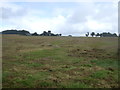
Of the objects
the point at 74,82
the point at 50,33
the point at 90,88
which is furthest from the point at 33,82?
the point at 50,33

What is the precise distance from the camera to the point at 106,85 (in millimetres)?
10547

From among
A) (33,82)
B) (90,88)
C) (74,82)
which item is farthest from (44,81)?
(90,88)

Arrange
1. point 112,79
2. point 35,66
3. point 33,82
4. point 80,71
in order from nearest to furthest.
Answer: point 33,82
point 112,79
point 80,71
point 35,66

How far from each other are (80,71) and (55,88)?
12.5 feet

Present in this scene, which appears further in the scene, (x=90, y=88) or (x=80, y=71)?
(x=80, y=71)

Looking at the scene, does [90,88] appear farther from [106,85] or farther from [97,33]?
[97,33]

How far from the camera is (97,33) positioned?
230ft

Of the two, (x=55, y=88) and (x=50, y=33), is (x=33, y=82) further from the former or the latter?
(x=50, y=33)

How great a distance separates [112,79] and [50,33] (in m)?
57.3

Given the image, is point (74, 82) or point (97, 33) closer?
point (74, 82)

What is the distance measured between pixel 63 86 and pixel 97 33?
61.9 meters

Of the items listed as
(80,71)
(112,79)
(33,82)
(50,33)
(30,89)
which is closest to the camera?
(30,89)

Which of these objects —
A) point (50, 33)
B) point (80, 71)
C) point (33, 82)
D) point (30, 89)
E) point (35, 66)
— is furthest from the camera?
Answer: point (50, 33)

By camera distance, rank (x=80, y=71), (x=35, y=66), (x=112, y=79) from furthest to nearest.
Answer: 1. (x=35, y=66)
2. (x=80, y=71)
3. (x=112, y=79)
